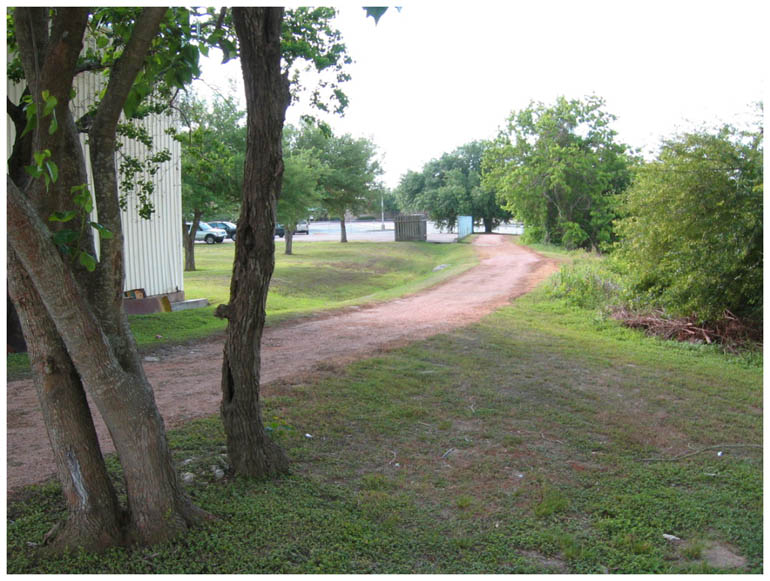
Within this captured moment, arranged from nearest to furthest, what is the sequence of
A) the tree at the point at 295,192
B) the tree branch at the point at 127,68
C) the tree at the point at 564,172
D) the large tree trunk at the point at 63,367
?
the large tree trunk at the point at 63,367, the tree branch at the point at 127,68, the tree at the point at 295,192, the tree at the point at 564,172

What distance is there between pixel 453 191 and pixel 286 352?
144 feet

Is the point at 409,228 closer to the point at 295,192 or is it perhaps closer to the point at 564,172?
the point at 564,172

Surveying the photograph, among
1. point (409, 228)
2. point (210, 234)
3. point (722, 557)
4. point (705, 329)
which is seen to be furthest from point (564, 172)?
point (722, 557)

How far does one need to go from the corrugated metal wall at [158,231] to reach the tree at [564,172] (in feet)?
84.7

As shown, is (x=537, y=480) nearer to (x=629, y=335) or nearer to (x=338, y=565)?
(x=338, y=565)

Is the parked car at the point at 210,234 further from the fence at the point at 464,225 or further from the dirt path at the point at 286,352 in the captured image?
the dirt path at the point at 286,352

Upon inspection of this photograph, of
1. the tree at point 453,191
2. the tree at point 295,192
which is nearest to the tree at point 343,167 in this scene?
the tree at point 295,192

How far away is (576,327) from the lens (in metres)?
14.0

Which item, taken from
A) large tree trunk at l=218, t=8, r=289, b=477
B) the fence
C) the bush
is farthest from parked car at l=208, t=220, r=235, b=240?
large tree trunk at l=218, t=8, r=289, b=477

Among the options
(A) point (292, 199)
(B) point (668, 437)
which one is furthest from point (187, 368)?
(A) point (292, 199)

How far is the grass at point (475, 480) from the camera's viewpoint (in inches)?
165

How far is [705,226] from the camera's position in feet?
43.5

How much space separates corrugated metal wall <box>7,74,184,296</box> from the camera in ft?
49.1

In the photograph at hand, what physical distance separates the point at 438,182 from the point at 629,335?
146ft
